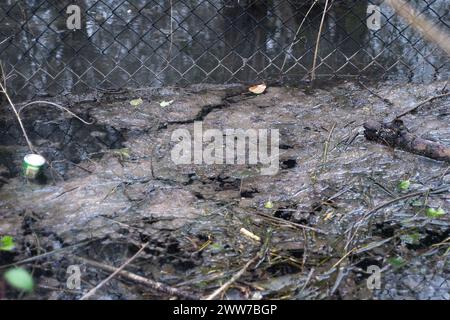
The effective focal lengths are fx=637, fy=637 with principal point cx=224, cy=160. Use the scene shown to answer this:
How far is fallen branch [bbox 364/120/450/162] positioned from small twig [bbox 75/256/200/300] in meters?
1.36

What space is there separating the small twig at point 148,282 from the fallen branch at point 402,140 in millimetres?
1363

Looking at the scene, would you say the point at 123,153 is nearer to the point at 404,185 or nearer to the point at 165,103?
the point at 165,103

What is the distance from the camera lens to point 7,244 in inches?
90.2

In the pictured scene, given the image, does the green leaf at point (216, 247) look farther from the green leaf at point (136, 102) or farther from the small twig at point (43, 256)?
the green leaf at point (136, 102)

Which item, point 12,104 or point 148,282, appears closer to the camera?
point 148,282

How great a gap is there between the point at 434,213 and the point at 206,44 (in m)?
2.06

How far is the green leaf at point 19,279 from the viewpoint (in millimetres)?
2070

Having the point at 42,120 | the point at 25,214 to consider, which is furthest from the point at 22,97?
the point at 25,214

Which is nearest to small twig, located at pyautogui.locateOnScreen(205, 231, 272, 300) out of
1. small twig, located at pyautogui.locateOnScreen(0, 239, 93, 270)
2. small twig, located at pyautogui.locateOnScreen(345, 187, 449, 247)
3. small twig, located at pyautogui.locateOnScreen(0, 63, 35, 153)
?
small twig, located at pyautogui.locateOnScreen(345, 187, 449, 247)

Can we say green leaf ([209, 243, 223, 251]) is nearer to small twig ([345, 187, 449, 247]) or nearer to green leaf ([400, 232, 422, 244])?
small twig ([345, 187, 449, 247])

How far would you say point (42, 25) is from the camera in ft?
13.7

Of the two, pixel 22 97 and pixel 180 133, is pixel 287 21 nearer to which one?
pixel 180 133

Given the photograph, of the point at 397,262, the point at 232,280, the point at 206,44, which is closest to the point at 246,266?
the point at 232,280
